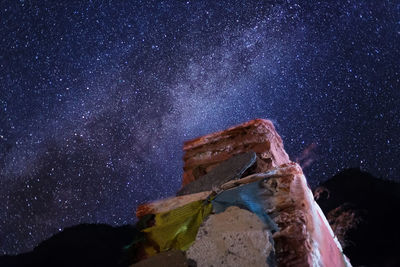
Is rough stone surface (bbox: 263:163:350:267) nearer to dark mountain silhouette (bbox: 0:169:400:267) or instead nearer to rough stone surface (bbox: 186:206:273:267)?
rough stone surface (bbox: 186:206:273:267)

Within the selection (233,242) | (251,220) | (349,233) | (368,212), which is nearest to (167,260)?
(233,242)

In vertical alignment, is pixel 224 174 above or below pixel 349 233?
above

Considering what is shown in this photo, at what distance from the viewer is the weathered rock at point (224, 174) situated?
2195mm

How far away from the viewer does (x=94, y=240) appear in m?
40.1

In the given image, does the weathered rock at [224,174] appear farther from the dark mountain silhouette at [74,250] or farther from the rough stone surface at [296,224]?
the dark mountain silhouette at [74,250]

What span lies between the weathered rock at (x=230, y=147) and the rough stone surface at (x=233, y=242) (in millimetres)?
888

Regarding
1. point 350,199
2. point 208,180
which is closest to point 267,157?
point 208,180

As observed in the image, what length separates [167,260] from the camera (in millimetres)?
1783

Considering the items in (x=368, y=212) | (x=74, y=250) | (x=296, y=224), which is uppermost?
(x=296, y=224)

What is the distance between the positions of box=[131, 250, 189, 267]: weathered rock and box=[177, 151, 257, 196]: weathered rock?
553mm

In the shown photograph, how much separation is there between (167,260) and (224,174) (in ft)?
Answer: 2.46

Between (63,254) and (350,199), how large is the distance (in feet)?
118

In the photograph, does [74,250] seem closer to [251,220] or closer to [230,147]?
[230,147]

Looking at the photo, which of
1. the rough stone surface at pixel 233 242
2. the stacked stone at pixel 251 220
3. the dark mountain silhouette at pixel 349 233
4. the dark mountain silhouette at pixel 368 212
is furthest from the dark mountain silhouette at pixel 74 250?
the rough stone surface at pixel 233 242
